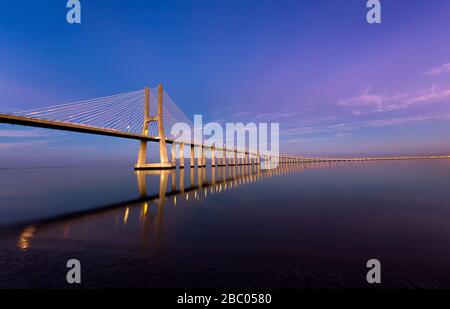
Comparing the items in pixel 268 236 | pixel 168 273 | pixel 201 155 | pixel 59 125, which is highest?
pixel 59 125

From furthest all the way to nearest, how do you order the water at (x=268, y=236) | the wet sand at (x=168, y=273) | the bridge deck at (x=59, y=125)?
the bridge deck at (x=59, y=125), the water at (x=268, y=236), the wet sand at (x=168, y=273)

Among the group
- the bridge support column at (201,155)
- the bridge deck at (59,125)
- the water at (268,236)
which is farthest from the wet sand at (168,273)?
the bridge support column at (201,155)

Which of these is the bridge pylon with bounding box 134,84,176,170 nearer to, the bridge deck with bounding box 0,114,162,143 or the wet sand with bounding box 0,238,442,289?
the bridge deck with bounding box 0,114,162,143

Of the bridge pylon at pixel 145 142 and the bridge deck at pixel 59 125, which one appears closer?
the bridge deck at pixel 59 125

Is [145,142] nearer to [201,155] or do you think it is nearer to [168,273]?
[201,155]

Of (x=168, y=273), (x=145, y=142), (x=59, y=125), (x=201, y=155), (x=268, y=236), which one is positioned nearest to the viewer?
(x=168, y=273)

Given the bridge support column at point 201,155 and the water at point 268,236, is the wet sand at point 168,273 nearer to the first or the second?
the water at point 268,236

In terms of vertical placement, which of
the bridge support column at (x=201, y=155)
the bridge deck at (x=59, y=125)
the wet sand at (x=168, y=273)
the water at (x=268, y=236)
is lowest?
the water at (x=268, y=236)

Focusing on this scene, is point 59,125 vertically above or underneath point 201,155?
above

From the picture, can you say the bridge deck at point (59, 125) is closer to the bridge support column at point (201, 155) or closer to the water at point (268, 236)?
the water at point (268, 236)

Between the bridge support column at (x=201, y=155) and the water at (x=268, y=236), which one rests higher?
the bridge support column at (x=201, y=155)

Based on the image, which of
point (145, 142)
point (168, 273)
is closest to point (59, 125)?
point (145, 142)

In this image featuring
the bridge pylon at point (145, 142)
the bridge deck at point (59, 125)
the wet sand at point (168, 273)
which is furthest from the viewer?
the bridge pylon at point (145, 142)

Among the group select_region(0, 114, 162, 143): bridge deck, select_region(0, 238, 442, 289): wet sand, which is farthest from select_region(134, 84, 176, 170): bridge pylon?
select_region(0, 238, 442, 289): wet sand
